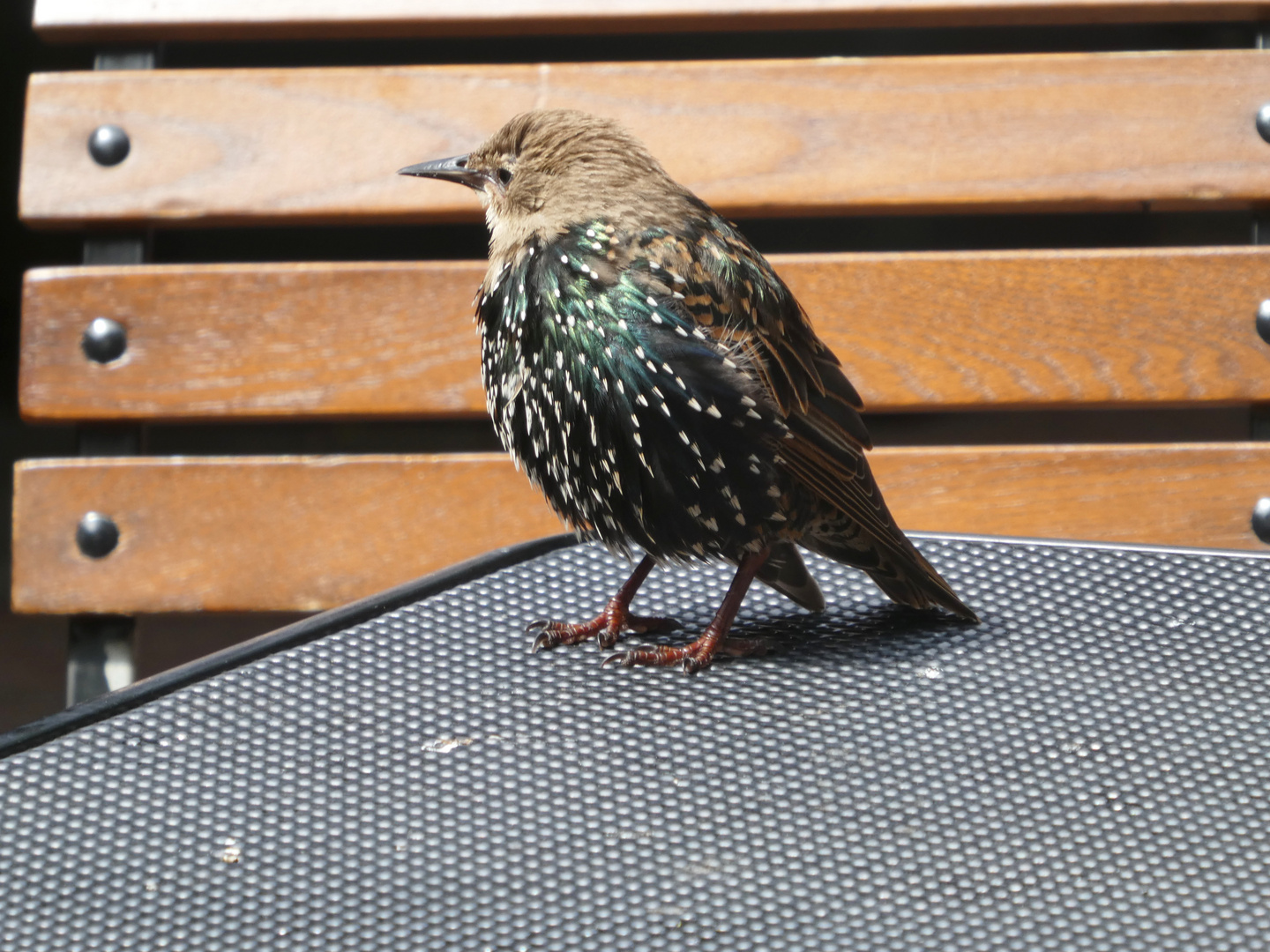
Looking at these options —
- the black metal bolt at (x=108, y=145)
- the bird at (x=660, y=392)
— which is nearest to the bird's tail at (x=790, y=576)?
the bird at (x=660, y=392)

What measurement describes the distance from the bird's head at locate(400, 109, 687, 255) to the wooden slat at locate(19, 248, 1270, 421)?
625 millimetres

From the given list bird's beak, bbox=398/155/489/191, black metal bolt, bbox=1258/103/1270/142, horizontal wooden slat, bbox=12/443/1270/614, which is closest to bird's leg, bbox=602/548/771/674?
bird's beak, bbox=398/155/489/191

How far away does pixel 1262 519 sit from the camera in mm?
2215

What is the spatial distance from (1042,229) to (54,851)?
8.56 ft

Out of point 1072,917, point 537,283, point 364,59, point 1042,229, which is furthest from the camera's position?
point 364,59

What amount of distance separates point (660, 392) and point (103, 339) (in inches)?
51.6

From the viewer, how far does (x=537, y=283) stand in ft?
4.76

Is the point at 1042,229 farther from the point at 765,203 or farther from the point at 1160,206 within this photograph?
the point at 765,203

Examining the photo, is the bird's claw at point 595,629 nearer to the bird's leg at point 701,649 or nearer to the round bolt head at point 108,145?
the bird's leg at point 701,649

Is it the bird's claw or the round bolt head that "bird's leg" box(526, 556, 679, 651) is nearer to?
the bird's claw

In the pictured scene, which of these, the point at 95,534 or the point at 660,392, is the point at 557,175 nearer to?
the point at 660,392

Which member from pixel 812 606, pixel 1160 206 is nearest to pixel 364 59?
pixel 1160 206

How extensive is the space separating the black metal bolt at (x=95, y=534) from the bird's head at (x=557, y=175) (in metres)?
1.04

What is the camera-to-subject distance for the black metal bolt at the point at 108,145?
7.29ft
